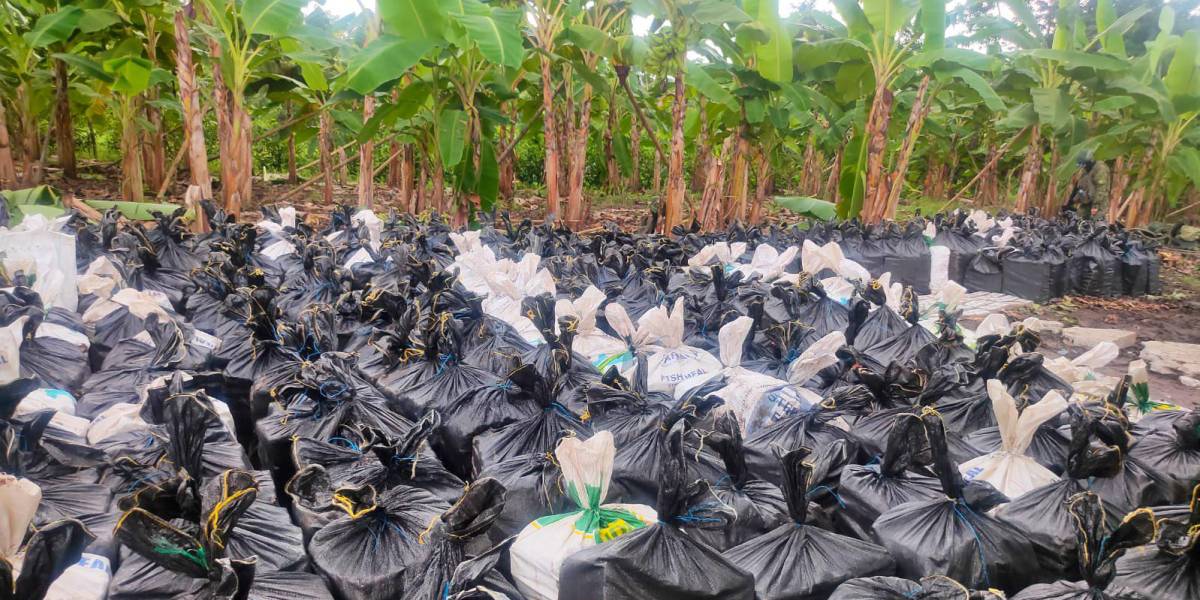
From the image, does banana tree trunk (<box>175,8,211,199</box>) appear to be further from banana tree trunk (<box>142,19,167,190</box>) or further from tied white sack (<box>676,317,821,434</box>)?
tied white sack (<box>676,317,821,434</box>)

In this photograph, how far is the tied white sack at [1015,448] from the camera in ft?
5.76

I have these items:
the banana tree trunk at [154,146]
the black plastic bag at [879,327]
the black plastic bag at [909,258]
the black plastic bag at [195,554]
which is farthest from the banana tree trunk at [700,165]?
the black plastic bag at [195,554]

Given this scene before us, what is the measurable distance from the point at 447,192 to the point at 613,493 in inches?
461

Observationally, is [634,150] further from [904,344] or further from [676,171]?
[904,344]

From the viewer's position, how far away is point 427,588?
4.39 feet

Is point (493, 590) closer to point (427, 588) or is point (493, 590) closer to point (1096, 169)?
point (427, 588)

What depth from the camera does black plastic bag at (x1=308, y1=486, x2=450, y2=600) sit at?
1.42 metres

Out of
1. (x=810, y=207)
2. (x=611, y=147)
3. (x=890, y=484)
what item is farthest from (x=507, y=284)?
(x=611, y=147)

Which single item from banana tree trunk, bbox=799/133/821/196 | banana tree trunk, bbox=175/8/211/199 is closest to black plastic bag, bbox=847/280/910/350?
banana tree trunk, bbox=175/8/211/199

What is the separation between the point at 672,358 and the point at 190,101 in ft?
18.4

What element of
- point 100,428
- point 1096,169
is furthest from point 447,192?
point 100,428

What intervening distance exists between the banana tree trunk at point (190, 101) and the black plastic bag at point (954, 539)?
6484 millimetres

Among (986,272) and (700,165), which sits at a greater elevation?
(700,165)

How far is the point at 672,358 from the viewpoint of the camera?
2643 mm
